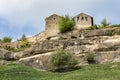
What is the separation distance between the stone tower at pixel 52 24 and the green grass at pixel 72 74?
83.5 feet

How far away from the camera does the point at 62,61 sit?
2375 inches

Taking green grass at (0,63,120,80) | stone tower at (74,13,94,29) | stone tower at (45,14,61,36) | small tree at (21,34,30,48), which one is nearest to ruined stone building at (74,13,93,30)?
stone tower at (74,13,94,29)

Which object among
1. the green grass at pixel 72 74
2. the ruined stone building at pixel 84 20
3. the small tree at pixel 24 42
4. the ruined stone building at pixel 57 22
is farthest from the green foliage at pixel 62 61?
the ruined stone building at pixel 84 20

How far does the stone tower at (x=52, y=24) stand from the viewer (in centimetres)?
8556

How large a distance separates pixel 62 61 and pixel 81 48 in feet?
19.6

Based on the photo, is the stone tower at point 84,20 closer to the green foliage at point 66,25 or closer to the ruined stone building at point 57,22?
the ruined stone building at point 57,22

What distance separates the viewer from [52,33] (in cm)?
8469

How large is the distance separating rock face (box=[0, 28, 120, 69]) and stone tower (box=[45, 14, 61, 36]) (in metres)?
14.3

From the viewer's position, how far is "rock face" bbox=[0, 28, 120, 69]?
63.0 meters

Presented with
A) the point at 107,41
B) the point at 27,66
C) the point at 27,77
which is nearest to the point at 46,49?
the point at 27,66

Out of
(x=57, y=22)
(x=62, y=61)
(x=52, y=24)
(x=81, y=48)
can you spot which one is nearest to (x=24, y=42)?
(x=52, y=24)

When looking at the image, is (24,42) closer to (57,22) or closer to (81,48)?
(57,22)

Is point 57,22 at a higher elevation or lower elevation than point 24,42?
higher

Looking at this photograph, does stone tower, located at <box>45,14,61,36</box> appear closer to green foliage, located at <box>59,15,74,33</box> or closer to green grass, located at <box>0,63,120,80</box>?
green foliage, located at <box>59,15,74,33</box>
